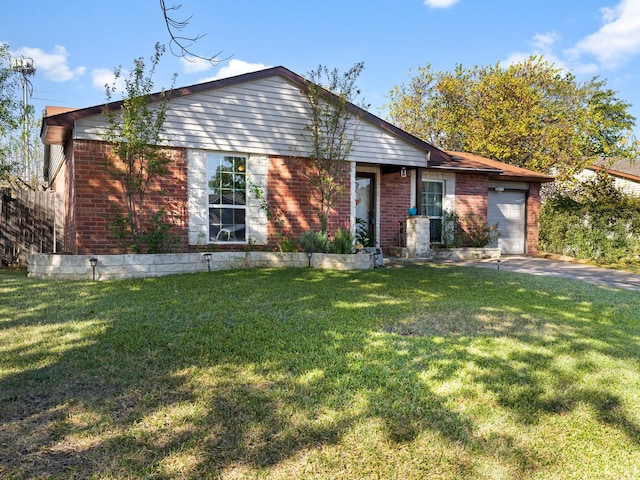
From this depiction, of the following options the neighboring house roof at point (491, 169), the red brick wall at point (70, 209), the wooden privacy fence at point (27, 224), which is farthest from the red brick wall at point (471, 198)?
the wooden privacy fence at point (27, 224)

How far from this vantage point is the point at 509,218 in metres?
15.6

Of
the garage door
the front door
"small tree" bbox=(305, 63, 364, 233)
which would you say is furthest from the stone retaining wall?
the garage door

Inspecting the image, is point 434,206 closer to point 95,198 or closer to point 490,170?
point 490,170

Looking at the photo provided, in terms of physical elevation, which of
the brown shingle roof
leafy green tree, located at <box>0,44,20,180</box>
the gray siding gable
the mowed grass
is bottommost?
the mowed grass

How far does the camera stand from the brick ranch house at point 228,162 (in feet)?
28.2

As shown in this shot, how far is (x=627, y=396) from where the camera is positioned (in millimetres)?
3080

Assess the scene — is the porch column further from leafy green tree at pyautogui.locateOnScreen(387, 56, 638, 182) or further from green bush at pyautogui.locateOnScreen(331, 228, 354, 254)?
leafy green tree at pyautogui.locateOnScreen(387, 56, 638, 182)

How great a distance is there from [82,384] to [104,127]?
22.5 ft

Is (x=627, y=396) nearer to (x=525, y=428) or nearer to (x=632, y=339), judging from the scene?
(x=525, y=428)

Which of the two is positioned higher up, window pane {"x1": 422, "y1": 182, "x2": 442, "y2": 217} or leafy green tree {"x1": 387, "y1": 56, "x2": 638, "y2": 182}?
leafy green tree {"x1": 387, "y1": 56, "x2": 638, "y2": 182}

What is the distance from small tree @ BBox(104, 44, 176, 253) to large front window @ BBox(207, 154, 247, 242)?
1045 mm

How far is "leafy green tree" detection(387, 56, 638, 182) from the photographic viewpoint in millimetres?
20453

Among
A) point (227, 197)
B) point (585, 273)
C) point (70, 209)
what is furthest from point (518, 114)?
point (70, 209)

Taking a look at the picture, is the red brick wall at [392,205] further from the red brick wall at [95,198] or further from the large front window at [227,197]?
the red brick wall at [95,198]
